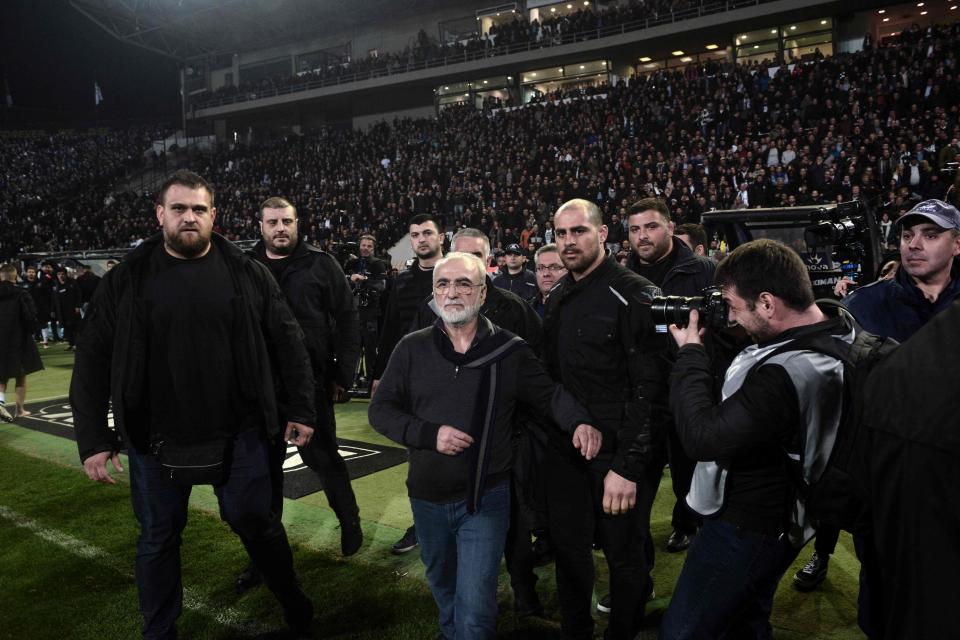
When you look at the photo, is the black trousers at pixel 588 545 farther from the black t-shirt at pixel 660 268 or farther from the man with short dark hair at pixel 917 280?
the black t-shirt at pixel 660 268

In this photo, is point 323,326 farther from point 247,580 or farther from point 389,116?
point 389,116

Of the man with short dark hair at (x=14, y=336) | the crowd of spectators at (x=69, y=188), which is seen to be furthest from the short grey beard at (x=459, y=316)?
the crowd of spectators at (x=69, y=188)

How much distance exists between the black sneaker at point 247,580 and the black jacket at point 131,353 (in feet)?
4.10

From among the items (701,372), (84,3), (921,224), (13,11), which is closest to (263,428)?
(701,372)

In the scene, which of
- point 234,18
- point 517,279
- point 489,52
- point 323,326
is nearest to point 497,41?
point 489,52

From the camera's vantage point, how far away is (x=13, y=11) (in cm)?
3959

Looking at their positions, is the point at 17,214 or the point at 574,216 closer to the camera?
the point at 574,216

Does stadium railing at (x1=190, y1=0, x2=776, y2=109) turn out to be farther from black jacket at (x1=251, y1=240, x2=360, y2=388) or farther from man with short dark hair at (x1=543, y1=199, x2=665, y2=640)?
man with short dark hair at (x1=543, y1=199, x2=665, y2=640)

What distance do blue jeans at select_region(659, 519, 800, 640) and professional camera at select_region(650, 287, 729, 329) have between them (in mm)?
668

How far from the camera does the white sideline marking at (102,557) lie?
349cm

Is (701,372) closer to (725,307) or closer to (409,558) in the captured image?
(725,307)

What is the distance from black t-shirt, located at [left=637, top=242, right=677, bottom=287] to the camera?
13.9ft

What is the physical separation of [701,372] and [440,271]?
110 centimetres

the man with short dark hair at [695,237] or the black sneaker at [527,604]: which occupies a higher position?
the man with short dark hair at [695,237]
